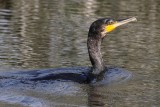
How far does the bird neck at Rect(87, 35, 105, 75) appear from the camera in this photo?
1184cm

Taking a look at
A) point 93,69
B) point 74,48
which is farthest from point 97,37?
point 74,48

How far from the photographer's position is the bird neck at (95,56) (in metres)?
11.8

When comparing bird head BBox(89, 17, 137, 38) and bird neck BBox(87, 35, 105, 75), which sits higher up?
bird head BBox(89, 17, 137, 38)

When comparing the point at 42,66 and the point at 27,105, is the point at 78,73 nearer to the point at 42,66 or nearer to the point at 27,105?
the point at 42,66

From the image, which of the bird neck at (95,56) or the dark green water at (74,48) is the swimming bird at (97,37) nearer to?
the bird neck at (95,56)

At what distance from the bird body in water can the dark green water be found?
0.40 m

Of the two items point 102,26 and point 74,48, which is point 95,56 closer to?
point 102,26

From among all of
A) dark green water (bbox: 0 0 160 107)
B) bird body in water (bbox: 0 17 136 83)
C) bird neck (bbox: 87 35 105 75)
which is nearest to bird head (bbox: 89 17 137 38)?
bird body in water (bbox: 0 17 136 83)

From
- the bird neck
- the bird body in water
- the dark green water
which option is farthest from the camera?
the bird neck

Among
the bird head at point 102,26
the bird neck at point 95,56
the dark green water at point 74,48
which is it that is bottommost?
the dark green water at point 74,48

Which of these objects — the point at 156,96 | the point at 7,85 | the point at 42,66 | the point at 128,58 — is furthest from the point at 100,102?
the point at 128,58

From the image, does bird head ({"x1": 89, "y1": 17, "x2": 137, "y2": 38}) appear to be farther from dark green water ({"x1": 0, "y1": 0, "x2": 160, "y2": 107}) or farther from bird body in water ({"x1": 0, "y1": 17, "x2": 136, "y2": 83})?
dark green water ({"x1": 0, "y1": 0, "x2": 160, "y2": 107})

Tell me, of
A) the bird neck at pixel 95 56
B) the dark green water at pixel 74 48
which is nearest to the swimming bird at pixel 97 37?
the bird neck at pixel 95 56

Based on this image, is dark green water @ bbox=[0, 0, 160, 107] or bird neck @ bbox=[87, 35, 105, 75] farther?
bird neck @ bbox=[87, 35, 105, 75]
